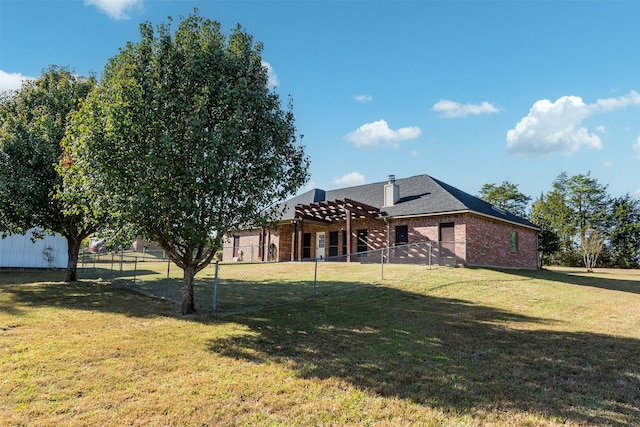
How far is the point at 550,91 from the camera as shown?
1416 centimetres

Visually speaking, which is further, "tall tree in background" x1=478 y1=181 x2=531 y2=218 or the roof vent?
"tall tree in background" x1=478 y1=181 x2=531 y2=218

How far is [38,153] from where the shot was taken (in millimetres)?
11961

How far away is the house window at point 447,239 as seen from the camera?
1831 cm

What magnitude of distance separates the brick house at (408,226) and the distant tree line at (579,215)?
15987 mm

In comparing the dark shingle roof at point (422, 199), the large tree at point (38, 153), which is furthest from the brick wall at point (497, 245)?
the large tree at point (38, 153)

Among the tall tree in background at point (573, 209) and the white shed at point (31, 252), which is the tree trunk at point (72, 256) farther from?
the tall tree in background at point (573, 209)

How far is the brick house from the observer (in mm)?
18453

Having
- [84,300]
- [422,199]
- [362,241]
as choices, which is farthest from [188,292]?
[422,199]

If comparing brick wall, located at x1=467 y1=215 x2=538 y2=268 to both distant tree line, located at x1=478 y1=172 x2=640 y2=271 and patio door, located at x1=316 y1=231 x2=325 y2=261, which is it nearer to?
patio door, located at x1=316 y1=231 x2=325 y2=261

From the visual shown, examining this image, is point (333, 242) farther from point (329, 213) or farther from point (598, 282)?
point (598, 282)

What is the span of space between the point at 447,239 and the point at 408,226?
Answer: 91.6 inches

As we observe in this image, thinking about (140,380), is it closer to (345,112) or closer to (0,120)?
(345,112)

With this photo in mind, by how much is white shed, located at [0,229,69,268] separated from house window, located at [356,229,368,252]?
17.8 meters

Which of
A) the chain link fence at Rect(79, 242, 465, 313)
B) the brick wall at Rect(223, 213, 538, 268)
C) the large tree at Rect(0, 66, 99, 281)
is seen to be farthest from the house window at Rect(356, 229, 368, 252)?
the large tree at Rect(0, 66, 99, 281)
